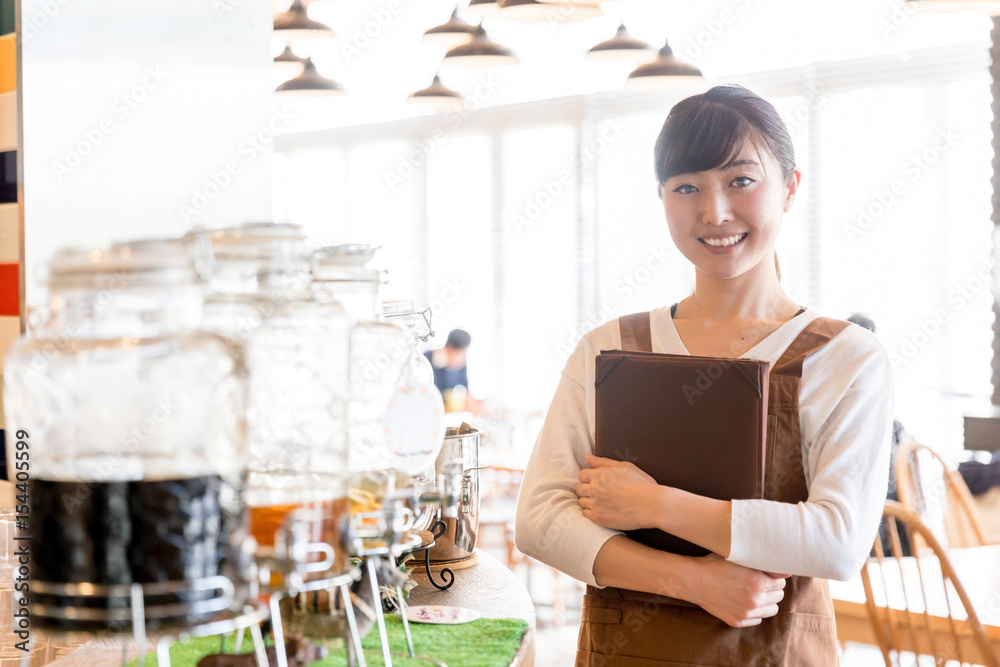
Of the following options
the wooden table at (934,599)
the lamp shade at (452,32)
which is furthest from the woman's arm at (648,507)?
the lamp shade at (452,32)

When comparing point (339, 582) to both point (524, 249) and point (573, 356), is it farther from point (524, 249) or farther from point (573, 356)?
point (524, 249)

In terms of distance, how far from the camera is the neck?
1.44m

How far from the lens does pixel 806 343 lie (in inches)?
53.4

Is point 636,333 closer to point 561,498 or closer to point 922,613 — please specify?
point 561,498

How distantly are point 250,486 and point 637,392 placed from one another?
66 centimetres

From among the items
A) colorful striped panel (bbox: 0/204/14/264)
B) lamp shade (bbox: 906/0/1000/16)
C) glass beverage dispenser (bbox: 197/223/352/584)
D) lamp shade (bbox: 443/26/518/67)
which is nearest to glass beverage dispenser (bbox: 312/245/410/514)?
glass beverage dispenser (bbox: 197/223/352/584)

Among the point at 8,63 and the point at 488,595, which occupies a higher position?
the point at 8,63

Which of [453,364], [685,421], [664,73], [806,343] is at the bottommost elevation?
[453,364]

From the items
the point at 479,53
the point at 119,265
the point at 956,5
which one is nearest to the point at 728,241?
the point at 119,265

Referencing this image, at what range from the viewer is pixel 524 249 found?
736 centimetres

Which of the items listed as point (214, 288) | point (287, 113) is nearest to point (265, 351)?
point (214, 288)

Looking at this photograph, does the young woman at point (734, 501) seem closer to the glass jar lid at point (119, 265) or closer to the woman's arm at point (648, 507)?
the woman's arm at point (648, 507)

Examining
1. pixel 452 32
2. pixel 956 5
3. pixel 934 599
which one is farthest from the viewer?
pixel 452 32

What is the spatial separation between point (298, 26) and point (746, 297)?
2672 millimetres
